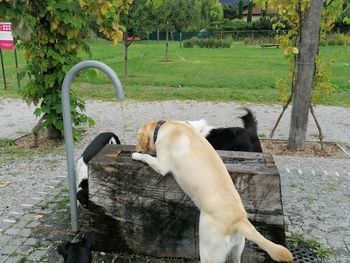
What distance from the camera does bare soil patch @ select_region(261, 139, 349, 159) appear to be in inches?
278

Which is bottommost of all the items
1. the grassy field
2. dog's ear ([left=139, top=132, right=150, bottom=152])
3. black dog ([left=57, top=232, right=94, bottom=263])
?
the grassy field

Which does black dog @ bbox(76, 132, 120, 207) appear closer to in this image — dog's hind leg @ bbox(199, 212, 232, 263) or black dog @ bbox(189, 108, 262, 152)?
black dog @ bbox(189, 108, 262, 152)

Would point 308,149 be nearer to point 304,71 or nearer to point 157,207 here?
point 304,71

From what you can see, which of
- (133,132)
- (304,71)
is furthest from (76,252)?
(304,71)

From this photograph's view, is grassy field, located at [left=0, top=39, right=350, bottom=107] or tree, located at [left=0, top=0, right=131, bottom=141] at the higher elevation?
tree, located at [left=0, top=0, right=131, bottom=141]

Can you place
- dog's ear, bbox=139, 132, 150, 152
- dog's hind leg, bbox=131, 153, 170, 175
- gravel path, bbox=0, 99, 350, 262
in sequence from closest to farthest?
dog's hind leg, bbox=131, 153, 170, 175
dog's ear, bbox=139, 132, 150, 152
gravel path, bbox=0, 99, 350, 262

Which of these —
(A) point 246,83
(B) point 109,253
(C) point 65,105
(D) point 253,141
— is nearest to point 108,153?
(C) point 65,105

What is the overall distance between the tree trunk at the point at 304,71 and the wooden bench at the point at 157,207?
12.0 feet

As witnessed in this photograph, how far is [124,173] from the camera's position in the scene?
11.7 feet

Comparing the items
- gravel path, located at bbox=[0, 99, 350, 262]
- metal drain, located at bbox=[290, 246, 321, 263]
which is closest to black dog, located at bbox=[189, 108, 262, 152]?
gravel path, located at bbox=[0, 99, 350, 262]

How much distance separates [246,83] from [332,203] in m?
10.5

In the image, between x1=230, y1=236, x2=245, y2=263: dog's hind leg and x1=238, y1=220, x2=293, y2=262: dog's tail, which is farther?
x1=230, y1=236, x2=245, y2=263: dog's hind leg

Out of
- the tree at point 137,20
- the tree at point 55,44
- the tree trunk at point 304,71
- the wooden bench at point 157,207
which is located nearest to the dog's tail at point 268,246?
the wooden bench at point 157,207

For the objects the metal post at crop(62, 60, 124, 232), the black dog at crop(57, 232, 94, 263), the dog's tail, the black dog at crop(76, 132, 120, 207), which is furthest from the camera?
the black dog at crop(76, 132, 120, 207)
